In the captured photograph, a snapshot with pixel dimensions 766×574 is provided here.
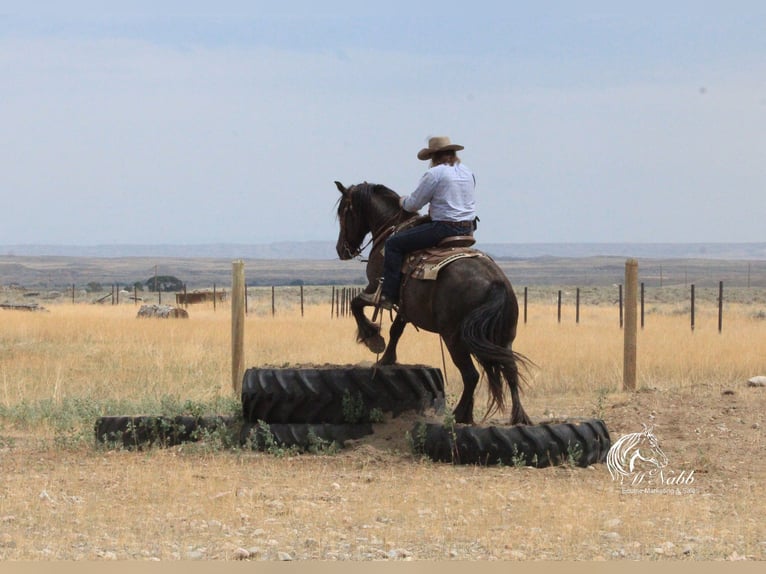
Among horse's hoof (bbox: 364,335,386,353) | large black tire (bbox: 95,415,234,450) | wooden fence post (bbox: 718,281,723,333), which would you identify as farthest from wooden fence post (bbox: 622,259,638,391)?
wooden fence post (bbox: 718,281,723,333)

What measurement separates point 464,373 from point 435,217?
1.32 metres

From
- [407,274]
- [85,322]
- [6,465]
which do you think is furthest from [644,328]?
[6,465]

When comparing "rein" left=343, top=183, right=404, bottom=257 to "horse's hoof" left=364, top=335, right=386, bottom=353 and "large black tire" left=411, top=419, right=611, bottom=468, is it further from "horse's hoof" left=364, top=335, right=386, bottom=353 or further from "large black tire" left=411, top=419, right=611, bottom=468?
"large black tire" left=411, top=419, right=611, bottom=468

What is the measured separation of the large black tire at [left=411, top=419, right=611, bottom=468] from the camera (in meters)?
9.17

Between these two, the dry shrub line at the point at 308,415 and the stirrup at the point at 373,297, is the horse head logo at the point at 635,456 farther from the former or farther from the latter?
the stirrup at the point at 373,297

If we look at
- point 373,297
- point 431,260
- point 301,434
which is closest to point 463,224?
point 431,260

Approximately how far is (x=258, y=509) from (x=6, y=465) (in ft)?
10.1

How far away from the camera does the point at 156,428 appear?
34.1 ft

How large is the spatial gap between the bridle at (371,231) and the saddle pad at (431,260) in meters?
0.62

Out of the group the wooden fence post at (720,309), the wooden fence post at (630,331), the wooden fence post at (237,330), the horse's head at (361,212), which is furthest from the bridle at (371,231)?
the wooden fence post at (720,309)

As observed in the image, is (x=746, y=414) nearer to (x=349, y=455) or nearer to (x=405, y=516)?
(x=349, y=455)

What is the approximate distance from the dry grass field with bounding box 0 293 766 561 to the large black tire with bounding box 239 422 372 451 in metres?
0.13

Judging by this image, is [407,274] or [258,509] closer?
[258,509]

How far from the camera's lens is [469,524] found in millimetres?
6965
